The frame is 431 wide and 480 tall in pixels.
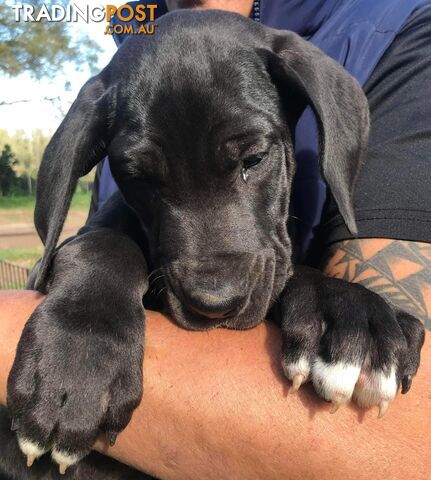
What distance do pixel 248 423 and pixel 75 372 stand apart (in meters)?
0.44

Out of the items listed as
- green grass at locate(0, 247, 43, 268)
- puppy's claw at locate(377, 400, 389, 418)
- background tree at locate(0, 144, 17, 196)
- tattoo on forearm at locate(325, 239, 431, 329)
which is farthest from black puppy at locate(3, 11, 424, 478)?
background tree at locate(0, 144, 17, 196)

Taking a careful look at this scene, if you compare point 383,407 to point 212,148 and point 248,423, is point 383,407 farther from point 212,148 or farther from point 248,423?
point 212,148

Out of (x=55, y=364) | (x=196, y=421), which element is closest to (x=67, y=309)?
(x=55, y=364)

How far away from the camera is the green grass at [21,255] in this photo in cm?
1302

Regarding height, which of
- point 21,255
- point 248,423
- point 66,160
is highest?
point 66,160

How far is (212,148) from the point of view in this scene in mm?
1777

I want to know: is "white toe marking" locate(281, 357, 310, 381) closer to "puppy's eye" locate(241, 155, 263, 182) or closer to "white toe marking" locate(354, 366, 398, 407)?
"white toe marking" locate(354, 366, 398, 407)

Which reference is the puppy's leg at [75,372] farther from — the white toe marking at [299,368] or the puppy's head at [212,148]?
the white toe marking at [299,368]

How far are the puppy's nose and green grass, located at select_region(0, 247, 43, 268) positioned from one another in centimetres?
1165

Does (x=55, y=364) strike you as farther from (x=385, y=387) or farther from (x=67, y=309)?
(x=385, y=387)

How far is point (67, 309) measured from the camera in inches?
61.4

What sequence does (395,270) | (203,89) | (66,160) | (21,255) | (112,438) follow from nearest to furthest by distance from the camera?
(112,438), (395,270), (203,89), (66,160), (21,255)

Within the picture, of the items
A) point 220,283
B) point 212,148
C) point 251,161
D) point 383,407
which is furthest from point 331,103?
point 383,407

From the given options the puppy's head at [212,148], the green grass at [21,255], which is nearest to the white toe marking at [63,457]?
the puppy's head at [212,148]
